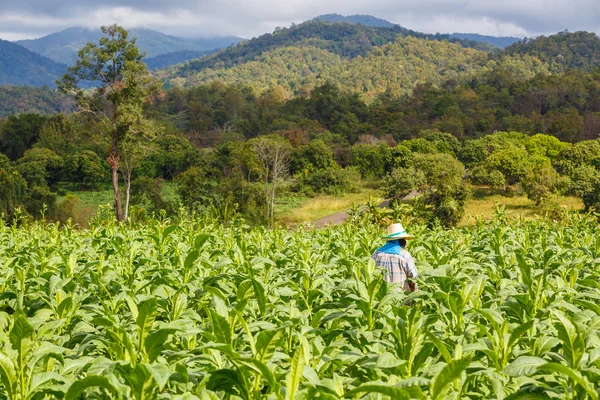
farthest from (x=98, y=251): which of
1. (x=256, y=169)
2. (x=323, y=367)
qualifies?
(x=256, y=169)

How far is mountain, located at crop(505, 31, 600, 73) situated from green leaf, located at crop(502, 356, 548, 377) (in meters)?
146

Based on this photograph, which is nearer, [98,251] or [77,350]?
[77,350]

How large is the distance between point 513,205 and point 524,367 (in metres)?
39.2

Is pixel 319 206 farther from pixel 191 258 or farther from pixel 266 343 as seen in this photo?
pixel 266 343

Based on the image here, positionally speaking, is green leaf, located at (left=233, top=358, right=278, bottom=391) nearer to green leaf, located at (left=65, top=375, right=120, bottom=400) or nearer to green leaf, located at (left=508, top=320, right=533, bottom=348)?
green leaf, located at (left=65, top=375, right=120, bottom=400)

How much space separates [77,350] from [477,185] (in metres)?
46.7

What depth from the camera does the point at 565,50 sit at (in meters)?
146

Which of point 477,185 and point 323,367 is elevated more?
point 323,367

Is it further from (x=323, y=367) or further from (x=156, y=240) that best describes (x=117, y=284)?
(x=323, y=367)

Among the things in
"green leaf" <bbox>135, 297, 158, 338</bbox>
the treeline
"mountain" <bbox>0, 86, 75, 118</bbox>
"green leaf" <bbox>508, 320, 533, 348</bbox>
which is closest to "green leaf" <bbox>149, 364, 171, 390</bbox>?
"green leaf" <bbox>135, 297, 158, 338</bbox>

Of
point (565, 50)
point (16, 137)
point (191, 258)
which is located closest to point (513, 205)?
point (191, 258)

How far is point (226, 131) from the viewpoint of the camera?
87.4 meters

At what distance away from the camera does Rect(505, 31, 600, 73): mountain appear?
139875 mm

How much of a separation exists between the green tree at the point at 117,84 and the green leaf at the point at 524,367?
1155 inches
